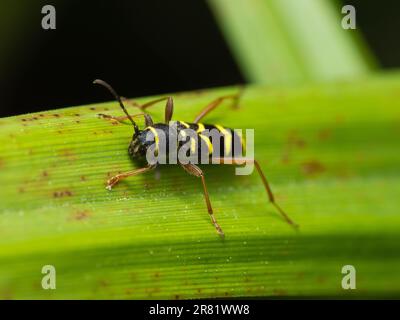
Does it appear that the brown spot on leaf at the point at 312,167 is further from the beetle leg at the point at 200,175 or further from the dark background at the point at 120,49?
the dark background at the point at 120,49

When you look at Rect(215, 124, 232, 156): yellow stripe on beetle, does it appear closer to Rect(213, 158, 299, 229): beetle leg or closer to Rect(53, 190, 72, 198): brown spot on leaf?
Rect(213, 158, 299, 229): beetle leg

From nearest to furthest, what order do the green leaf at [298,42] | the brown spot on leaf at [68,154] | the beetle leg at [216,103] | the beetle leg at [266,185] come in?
the brown spot on leaf at [68,154] → the beetle leg at [266,185] → the beetle leg at [216,103] → the green leaf at [298,42]

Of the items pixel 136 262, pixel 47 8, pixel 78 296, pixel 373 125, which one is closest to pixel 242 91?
pixel 373 125

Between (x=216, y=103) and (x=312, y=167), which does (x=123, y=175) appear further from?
(x=312, y=167)

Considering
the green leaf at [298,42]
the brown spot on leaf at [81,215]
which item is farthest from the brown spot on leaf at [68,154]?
the green leaf at [298,42]

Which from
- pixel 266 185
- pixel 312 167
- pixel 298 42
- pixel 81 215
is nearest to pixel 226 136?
pixel 266 185

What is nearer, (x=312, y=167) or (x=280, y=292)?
(x=280, y=292)

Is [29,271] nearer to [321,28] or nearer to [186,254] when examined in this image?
[186,254]
